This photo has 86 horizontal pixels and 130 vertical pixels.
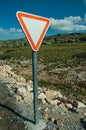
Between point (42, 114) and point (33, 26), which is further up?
point (33, 26)

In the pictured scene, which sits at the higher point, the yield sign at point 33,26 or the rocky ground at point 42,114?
the yield sign at point 33,26

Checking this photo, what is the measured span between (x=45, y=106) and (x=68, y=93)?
8.32 m

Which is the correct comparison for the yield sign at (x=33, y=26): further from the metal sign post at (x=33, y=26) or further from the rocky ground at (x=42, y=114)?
the rocky ground at (x=42, y=114)

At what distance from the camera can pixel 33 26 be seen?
809cm

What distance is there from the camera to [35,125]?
9.13m

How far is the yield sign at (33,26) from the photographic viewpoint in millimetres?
7926

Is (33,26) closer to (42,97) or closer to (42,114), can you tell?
(42,114)

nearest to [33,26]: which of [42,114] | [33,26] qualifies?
[33,26]

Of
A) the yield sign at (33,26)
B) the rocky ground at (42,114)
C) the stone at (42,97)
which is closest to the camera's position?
the yield sign at (33,26)

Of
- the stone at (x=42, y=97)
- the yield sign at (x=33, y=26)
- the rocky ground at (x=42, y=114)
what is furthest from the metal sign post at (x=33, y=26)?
the stone at (x=42, y=97)

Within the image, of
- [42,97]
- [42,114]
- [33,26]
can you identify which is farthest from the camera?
[42,97]

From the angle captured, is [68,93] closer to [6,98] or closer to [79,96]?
[79,96]

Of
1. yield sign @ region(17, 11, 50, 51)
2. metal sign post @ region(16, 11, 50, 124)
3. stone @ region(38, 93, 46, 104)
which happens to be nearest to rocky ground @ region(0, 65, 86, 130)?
stone @ region(38, 93, 46, 104)

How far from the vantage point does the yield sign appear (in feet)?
26.0
